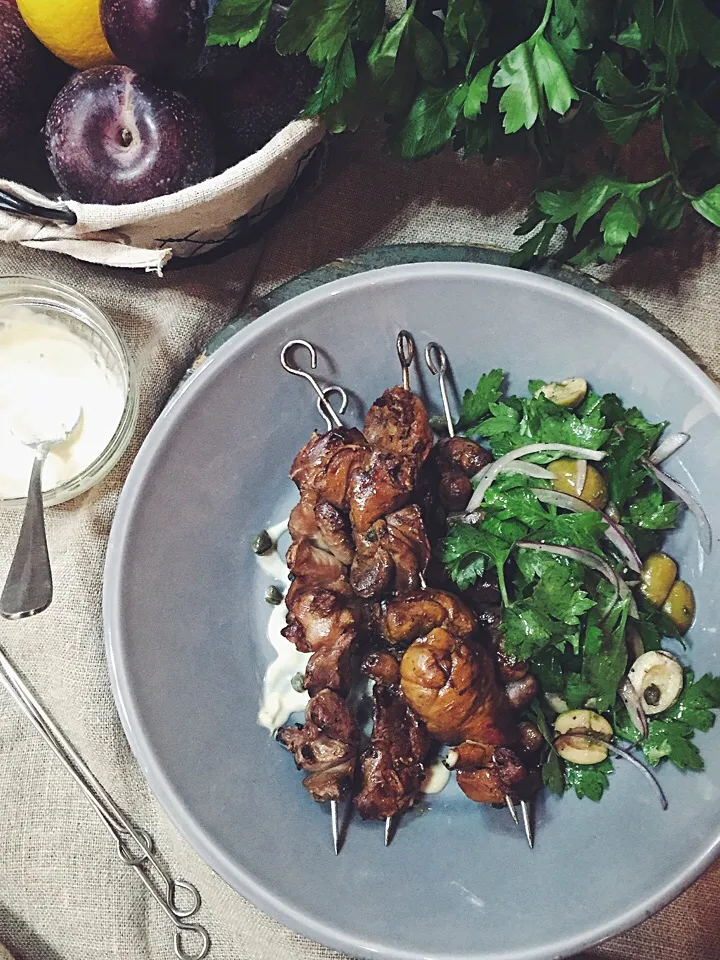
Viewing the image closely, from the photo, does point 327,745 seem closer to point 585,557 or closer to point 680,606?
point 585,557

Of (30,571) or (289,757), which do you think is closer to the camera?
(30,571)

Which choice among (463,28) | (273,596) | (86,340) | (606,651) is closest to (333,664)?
(273,596)

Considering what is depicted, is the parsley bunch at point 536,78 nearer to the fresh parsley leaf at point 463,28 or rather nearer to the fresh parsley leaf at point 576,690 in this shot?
the fresh parsley leaf at point 463,28

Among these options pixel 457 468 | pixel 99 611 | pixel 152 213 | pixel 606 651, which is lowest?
pixel 99 611

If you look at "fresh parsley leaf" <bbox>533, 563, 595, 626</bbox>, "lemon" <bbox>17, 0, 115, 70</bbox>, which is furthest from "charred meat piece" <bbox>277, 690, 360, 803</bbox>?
"lemon" <bbox>17, 0, 115, 70</bbox>

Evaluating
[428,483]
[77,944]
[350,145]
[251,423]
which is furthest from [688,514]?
[77,944]

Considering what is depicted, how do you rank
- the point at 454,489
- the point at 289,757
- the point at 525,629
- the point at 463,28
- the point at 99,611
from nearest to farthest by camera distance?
the point at 463,28 < the point at 525,629 < the point at 454,489 < the point at 289,757 < the point at 99,611
